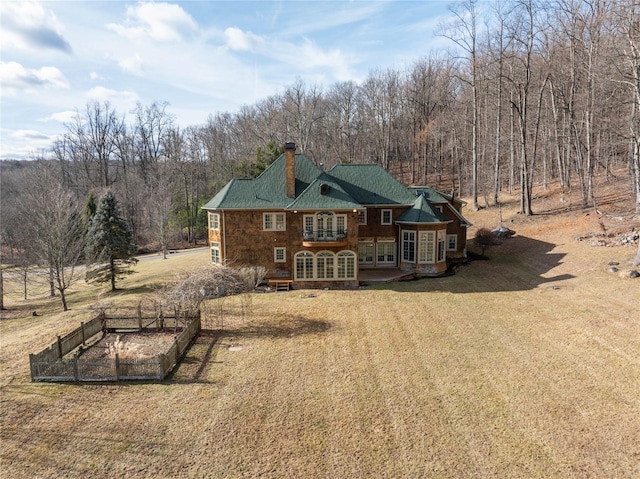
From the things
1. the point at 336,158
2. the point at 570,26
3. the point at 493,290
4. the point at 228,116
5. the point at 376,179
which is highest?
the point at 228,116

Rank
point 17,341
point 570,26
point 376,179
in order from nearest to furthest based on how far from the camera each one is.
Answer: point 17,341
point 376,179
point 570,26

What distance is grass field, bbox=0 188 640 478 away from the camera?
957cm

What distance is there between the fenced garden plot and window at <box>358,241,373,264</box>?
13.9 m

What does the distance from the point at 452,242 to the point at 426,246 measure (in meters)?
4.52

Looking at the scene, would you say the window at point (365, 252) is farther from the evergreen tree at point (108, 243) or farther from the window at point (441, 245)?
the evergreen tree at point (108, 243)

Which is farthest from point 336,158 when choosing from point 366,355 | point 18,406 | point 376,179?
point 18,406

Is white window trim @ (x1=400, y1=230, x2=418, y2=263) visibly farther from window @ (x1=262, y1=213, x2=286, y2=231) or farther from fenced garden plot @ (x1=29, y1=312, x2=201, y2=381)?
fenced garden plot @ (x1=29, y1=312, x2=201, y2=381)

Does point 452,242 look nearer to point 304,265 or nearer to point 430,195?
point 430,195

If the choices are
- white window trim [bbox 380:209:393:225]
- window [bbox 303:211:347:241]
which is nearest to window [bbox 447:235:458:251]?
white window trim [bbox 380:209:393:225]

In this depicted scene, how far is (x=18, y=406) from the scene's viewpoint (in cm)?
1223

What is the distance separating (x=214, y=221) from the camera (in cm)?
2616

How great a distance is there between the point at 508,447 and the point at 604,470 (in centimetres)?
204

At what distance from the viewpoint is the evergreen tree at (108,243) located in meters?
27.4

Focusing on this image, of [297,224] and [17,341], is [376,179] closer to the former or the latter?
[297,224]
